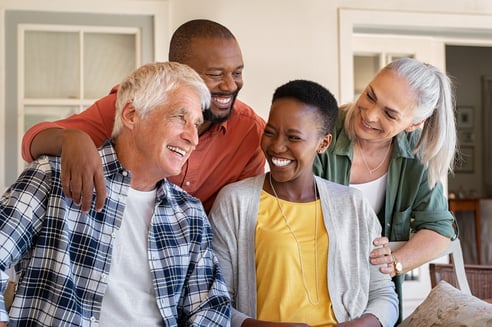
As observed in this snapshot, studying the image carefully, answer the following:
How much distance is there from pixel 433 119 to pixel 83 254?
131cm

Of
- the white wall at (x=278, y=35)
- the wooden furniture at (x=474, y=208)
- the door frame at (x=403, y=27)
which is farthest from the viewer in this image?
the wooden furniture at (x=474, y=208)

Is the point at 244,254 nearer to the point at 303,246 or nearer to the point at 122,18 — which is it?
the point at 303,246

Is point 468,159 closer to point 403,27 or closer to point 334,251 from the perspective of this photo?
point 403,27

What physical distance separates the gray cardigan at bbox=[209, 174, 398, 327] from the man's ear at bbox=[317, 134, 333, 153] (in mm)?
124

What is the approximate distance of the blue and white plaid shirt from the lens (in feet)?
5.51

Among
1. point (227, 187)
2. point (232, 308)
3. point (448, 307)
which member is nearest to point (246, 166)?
point (227, 187)

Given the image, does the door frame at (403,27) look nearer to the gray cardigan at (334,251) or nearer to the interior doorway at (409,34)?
the interior doorway at (409,34)

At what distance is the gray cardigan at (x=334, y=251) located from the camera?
6.62ft

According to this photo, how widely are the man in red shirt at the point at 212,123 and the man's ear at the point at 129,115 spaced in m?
0.18

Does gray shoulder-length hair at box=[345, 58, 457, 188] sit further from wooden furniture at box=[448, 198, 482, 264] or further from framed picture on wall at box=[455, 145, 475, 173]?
framed picture on wall at box=[455, 145, 475, 173]

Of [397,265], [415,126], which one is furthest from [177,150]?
[415,126]

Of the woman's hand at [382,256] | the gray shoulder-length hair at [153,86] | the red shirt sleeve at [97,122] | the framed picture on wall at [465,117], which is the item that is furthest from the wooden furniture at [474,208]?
the gray shoulder-length hair at [153,86]

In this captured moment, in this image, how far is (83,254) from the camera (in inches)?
69.4

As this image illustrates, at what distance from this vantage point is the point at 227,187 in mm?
2117
